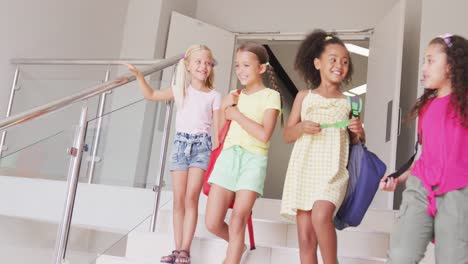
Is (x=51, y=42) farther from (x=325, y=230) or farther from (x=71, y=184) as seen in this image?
(x=325, y=230)

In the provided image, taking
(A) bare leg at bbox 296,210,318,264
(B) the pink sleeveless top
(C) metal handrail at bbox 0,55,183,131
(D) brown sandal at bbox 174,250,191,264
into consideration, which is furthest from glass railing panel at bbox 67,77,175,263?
(B) the pink sleeveless top

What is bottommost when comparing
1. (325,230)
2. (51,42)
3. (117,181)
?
(325,230)

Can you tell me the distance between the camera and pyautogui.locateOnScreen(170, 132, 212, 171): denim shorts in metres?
2.62

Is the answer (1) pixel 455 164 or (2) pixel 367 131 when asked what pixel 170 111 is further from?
(2) pixel 367 131

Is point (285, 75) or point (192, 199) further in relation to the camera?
point (285, 75)

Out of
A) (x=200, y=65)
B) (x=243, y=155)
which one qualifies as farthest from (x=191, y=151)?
(x=200, y=65)

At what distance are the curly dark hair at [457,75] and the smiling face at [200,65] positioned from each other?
115 centimetres

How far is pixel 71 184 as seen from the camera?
247 cm

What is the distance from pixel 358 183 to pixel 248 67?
2.46 ft

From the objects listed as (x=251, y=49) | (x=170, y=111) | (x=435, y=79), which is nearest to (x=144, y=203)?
(x=170, y=111)

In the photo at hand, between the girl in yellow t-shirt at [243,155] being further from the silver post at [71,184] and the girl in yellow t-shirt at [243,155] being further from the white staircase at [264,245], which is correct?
the silver post at [71,184]

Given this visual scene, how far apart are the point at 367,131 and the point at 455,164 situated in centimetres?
326

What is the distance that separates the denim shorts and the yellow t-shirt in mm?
193

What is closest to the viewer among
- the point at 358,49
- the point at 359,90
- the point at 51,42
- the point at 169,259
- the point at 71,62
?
the point at 169,259
